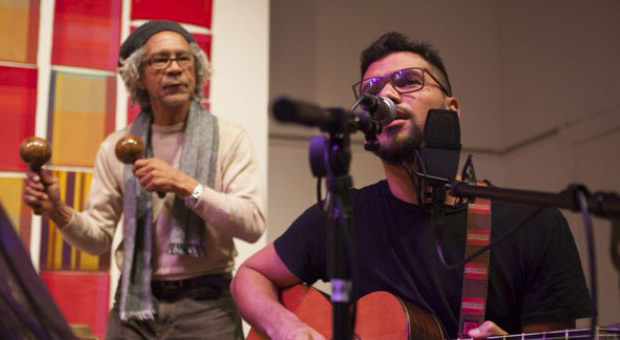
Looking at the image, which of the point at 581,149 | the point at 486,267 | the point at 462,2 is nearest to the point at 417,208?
the point at 486,267

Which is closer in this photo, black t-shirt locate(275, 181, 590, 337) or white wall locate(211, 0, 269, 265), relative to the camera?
black t-shirt locate(275, 181, 590, 337)

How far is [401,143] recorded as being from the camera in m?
2.19

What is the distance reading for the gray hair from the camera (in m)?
3.09

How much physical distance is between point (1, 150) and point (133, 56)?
0.85 meters

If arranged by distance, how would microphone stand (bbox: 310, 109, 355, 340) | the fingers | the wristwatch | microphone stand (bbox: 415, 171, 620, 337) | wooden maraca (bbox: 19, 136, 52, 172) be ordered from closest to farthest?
microphone stand (bbox: 415, 171, 620, 337), microphone stand (bbox: 310, 109, 355, 340), the fingers, wooden maraca (bbox: 19, 136, 52, 172), the wristwatch

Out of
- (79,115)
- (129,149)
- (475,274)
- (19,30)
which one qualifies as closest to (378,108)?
(475,274)

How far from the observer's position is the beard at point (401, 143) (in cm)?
219

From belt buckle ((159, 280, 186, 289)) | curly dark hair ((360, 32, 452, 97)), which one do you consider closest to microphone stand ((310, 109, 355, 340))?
curly dark hair ((360, 32, 452, 97))

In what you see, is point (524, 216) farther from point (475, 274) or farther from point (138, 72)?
point (138, 72)

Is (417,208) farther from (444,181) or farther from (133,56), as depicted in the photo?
(133,56)

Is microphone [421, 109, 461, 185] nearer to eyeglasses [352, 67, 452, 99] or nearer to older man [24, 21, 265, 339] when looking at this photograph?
eyeglasses [352, 67, 452, 99]

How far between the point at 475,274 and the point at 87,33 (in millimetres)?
2416

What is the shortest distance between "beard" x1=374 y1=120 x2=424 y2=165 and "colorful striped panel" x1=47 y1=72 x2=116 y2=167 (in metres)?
1.80

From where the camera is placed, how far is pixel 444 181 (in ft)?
5.65
